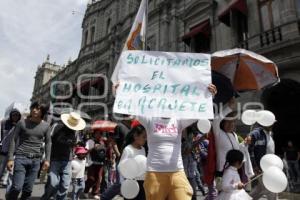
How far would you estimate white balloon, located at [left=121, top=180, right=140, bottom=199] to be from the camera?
12.1 feet

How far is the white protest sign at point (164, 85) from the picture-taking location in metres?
3.35

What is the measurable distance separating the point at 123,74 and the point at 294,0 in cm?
964

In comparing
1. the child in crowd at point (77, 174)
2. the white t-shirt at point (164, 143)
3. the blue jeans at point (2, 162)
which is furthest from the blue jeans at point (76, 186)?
the white t-shirt at point (164, 143)

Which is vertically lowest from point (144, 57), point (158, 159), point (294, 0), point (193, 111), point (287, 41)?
point (158, 159)

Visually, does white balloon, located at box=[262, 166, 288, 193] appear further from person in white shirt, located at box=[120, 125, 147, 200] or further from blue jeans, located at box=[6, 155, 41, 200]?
blue jeans, located at box=[6, 155, 41, 200]

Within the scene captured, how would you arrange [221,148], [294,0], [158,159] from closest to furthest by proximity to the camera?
[158,159] < [221,148] < [294,0]

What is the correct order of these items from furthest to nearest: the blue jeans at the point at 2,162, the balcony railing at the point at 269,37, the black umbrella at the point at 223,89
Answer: the balcony railing at the point at 269,37
the blue jeans at the point at 2,162
the black umbrella at the point at 223,89

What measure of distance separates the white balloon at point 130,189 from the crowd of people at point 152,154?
6.6 inches

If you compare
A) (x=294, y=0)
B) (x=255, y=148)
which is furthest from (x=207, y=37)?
(x=255, y=148)

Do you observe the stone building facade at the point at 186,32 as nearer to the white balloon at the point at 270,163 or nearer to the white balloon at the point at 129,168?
the white balloon at the point at 270,163

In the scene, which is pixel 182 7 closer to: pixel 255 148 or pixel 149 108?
pixel 255 148

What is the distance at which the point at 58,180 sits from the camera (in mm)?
4887

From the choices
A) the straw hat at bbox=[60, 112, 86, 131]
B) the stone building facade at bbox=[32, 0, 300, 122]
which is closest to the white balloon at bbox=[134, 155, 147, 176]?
the straw hat at bbox=[60, 112, 86, 131]

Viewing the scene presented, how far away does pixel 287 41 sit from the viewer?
10.1m
